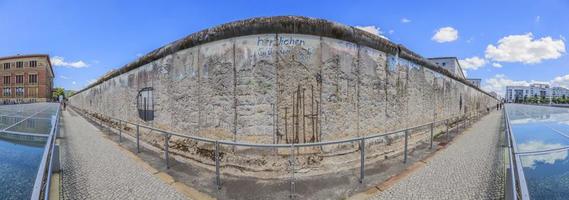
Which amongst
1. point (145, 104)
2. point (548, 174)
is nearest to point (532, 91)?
point (548, 174)

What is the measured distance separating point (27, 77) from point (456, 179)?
84.0 meters

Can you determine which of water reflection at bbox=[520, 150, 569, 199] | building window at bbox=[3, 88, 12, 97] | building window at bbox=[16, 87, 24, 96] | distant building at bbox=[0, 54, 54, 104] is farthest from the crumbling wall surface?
building window at bbox=[3, 88, 12, 97]

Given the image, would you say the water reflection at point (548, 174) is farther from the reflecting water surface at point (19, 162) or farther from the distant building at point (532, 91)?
the distant building at point (532, 91)

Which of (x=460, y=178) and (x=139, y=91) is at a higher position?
(x=139, y=91)

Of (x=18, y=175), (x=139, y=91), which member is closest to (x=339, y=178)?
(x=18, y=175)

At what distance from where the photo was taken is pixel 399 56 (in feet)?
21.8

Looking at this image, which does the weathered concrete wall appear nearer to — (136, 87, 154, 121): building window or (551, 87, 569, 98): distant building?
(136, 87, 154, 121): building window

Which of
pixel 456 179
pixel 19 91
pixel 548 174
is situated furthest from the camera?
pixel 19 91

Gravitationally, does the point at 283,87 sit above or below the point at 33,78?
below

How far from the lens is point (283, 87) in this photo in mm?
4789

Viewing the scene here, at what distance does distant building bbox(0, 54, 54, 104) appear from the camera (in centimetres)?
5972

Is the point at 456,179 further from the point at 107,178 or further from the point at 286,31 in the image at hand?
the point at 107,178

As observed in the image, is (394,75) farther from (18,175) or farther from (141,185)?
(18,175)

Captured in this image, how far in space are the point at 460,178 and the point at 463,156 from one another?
1868mm
